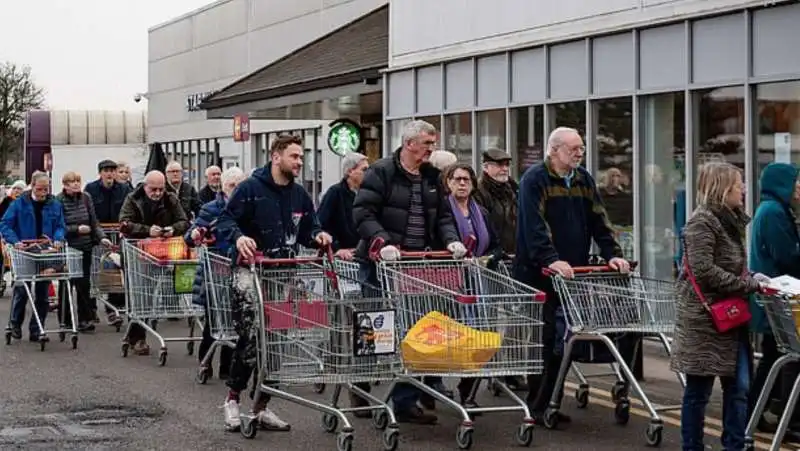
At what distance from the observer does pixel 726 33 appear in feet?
51.0

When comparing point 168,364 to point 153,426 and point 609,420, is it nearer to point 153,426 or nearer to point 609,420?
point 153,426

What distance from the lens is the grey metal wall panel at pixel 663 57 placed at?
1642 centimetres

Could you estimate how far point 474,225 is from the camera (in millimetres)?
11766

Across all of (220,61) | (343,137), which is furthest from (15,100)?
(343,137)

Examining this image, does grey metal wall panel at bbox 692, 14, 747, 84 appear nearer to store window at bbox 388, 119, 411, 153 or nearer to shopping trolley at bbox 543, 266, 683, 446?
shopping trolley at bbox 543, 266, 683, 446

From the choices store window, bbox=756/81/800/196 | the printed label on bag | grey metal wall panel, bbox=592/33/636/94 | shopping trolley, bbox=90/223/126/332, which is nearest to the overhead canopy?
grey metal wall panel, bbox=592/33/636/94

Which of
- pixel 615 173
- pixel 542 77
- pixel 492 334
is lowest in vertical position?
pixel 492 334

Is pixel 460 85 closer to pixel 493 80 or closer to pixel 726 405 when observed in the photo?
pixel 493 80

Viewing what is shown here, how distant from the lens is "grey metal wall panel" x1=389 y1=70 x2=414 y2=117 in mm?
23861

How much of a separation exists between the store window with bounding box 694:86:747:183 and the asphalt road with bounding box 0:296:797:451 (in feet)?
8.39

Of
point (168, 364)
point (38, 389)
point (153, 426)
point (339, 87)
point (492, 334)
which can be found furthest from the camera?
point (339, 87)

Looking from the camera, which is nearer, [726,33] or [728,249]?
[728,249]

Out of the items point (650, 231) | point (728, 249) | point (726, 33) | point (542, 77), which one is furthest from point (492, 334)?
point (542, 77)

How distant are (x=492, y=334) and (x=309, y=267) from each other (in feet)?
4.59
